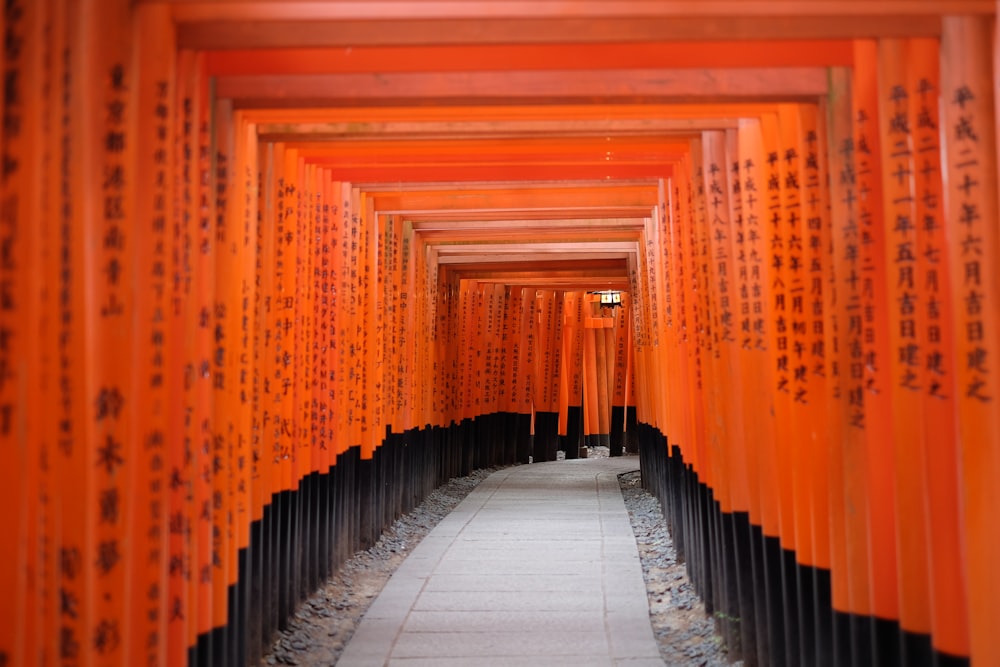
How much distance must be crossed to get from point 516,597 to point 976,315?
4575 mm

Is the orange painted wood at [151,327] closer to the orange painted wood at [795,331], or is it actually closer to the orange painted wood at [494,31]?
the orange painted wood at [494,31]

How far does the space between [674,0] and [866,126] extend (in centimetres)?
84

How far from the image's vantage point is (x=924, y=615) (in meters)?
3.47

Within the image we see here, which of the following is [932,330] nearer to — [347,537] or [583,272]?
[347,537]

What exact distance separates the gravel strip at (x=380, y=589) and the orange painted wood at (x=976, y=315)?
111 inches

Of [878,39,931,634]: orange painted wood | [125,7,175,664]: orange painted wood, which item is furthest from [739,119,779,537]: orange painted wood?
[125,7,175,664]: orange painted wood

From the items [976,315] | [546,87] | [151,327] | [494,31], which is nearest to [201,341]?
[151,327]

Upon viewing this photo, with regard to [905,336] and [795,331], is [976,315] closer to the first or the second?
[905,336]

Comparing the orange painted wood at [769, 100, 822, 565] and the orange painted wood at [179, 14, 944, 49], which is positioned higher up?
the orange painted wood at [179, 14, 944, 49]

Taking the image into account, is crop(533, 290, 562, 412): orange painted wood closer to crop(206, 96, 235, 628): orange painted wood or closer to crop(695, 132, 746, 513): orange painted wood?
crop(695, 132, 746, 513): orange painted wood

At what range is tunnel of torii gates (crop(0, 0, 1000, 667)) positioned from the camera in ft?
9.94

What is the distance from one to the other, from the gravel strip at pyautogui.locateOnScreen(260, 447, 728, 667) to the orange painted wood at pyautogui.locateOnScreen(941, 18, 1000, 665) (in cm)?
282

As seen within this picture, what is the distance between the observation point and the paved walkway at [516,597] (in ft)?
19.1

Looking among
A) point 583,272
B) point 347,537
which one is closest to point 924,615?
point 347,537
